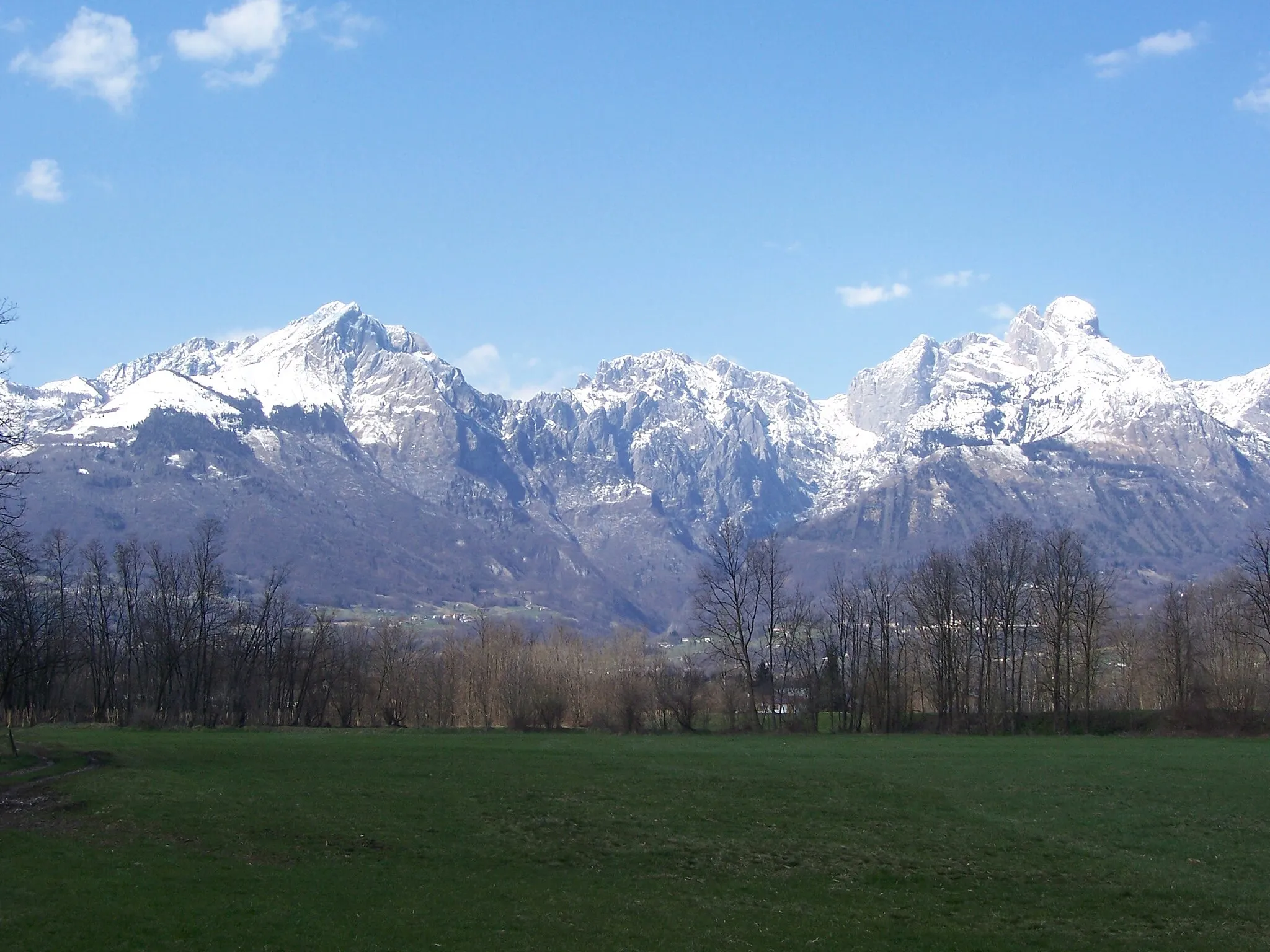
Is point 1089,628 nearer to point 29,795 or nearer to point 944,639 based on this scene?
point 944,639

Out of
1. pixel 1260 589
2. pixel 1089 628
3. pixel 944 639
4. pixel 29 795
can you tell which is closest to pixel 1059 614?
pixel 1089 628

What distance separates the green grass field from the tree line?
44.5 meters

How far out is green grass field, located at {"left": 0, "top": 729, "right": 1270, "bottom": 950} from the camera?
25.6 meters

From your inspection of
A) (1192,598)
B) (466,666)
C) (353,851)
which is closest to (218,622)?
(466,666)

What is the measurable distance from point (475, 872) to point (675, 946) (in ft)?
26.3

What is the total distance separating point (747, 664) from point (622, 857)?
64.2 metres

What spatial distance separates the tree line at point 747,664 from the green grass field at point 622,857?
44518 mm

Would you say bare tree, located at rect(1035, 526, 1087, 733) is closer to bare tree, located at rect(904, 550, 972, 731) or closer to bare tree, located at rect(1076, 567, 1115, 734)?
bare tree, located at rect(1076, 567, 1115, 734)

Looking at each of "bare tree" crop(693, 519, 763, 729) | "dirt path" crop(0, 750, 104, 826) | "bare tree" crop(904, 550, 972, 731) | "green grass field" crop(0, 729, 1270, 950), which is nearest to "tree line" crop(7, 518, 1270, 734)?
"bare tree" crop(904, 550, 972, 731)

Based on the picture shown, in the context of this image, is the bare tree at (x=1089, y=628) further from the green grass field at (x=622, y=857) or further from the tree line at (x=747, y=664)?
the green grass field at (x=622, y=857)

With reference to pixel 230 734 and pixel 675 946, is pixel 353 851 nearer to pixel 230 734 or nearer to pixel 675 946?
pixel 675 946

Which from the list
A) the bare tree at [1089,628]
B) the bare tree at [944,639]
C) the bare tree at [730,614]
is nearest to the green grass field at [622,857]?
the bare tree at [1089,628]

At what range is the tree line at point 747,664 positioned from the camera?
315 ft

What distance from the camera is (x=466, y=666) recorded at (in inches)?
5443
